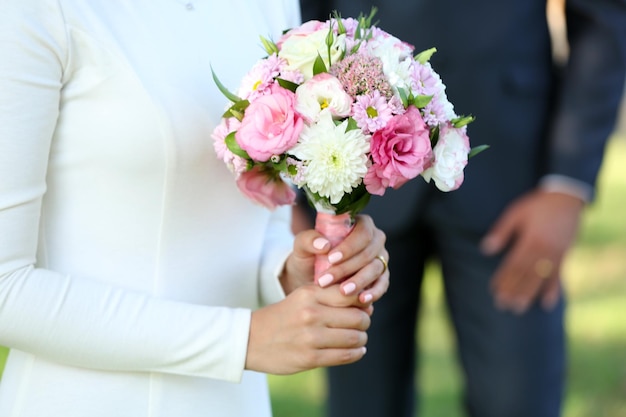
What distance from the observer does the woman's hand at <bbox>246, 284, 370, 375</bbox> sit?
1.81 metres

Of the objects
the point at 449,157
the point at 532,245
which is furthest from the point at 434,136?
the point at 532,245

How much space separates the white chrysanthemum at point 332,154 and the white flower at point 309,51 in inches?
4.1

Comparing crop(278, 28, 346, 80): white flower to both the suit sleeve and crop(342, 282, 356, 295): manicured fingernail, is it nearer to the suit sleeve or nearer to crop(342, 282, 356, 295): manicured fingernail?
crop(342, 282, 356, 295): manicured fingernail

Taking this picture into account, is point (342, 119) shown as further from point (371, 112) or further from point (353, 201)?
point (353, 201)

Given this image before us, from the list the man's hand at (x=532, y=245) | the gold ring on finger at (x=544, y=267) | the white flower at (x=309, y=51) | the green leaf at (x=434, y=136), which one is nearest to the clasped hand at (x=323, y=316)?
the green leaf at (x=434, y=136)

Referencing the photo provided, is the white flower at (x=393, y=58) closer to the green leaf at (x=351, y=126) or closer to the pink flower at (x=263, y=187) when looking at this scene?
the green leaf at (x=351, y=126)

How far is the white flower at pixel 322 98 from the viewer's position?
1679mm

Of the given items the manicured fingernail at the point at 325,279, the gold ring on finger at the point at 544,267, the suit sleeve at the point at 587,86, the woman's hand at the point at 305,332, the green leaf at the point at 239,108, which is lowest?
the gold ring on finger at the point at 544,267

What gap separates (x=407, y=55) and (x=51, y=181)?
25.9 inches

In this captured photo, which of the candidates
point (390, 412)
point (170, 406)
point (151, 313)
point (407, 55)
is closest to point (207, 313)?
point (151, 313)

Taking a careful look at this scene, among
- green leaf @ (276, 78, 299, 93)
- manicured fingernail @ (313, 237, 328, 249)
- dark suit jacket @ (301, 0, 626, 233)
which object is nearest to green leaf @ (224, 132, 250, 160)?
green leaf @ (276, 78, 299, 93)

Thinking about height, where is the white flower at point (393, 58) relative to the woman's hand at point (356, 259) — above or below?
above

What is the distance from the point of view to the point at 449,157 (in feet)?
5.77

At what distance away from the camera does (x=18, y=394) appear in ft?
6.20
